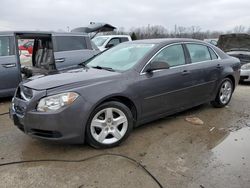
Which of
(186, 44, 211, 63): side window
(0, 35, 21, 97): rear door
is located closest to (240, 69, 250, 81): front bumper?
(186, 44, 211, 63): side window

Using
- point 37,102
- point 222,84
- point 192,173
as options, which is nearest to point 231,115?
point 222,84

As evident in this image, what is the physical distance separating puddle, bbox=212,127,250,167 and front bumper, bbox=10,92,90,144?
185 centimetres

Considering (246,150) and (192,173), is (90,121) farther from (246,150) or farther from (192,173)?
(246,150)

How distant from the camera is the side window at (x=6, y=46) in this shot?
6156 millimetres

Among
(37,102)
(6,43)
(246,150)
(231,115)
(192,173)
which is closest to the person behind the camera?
(192,173)

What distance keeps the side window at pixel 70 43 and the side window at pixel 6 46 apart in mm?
1077

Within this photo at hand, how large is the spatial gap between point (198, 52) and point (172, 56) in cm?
82

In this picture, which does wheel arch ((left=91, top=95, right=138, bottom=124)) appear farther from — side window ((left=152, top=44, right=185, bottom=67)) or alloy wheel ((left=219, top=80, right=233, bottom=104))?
alloy wheel ((left=219, top=80, right=233, bottom=104))

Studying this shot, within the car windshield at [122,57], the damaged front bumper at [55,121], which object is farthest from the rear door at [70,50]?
the damaged front bumper at [55,121]

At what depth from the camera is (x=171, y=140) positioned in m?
4.06

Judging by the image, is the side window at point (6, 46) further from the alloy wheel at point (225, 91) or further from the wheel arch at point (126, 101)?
the alloy wheel at point (225, 91)

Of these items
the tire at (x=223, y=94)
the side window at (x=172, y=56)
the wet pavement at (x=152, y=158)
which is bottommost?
the wet pavement at (x=152, y=158)

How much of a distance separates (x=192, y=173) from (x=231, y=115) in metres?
2.62

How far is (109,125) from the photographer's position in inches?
148
